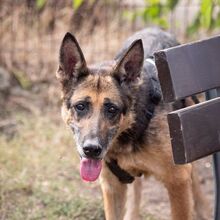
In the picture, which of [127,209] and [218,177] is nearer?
[218,177]

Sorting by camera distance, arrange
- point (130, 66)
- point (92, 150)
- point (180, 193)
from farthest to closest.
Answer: point (180, 193), point (130, 66), point (92, 150)

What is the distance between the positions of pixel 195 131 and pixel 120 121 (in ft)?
3.38

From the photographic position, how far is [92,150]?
379 centimetres

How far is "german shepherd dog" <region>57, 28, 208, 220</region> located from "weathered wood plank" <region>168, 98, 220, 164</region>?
808mm

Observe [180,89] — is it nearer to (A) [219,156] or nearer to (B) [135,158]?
(A) [219,156]

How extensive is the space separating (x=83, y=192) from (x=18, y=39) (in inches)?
148

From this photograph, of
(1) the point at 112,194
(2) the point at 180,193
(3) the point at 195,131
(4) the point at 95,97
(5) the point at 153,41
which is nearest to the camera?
(3) the point at 195,131

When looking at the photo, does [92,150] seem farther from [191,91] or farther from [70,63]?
[191,91]

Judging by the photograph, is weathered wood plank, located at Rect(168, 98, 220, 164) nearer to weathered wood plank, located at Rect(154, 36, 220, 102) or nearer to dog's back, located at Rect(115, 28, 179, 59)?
weathered wood plank, located at Rect(154, 36, 220, 102)

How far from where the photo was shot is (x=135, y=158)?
4.32 meters

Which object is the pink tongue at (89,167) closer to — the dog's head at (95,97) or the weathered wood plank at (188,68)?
the dog's head at (95,97)

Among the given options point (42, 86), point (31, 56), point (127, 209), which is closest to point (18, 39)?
point (31, 56)

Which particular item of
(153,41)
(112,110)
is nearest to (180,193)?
(112,110)

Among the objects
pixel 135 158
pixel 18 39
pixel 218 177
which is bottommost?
pixel 218 177
